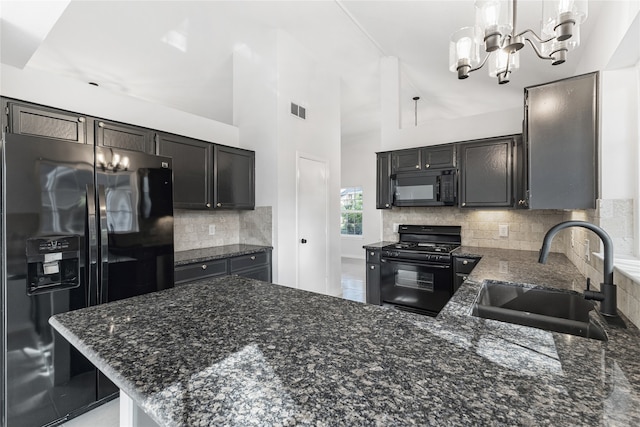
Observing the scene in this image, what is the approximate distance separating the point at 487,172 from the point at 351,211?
5.15m

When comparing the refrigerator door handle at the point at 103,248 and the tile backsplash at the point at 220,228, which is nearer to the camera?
the refrigerator door handle at the point at 103,248

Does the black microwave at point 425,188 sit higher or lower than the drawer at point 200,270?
higher

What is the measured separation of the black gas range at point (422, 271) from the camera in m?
3.04

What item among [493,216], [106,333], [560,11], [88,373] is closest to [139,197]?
[88,373]

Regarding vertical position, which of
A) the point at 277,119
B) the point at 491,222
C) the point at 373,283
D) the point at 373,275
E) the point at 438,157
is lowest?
the point at 373,283

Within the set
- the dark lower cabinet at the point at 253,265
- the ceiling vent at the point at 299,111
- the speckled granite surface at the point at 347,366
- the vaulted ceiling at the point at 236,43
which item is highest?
the vaulted ceiling at the point at 236,43

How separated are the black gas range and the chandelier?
6.24ft

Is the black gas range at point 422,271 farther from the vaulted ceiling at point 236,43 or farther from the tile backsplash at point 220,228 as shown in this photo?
the vaulted ceiling at point 236,43

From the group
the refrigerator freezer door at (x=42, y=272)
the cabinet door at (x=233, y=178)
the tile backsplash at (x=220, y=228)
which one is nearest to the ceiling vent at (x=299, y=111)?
the cabinet door at (x=233, y=178)

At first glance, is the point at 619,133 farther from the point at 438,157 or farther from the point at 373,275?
the point at 373,275

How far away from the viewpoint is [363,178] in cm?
792

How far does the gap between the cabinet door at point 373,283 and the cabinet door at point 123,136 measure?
2.73m

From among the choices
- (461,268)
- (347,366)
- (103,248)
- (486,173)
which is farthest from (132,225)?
(486,173)

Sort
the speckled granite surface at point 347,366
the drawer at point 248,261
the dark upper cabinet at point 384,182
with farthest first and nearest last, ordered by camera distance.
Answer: the dark upper cabinet at point 384,182, the drawer at point 248,261, the speckled granite surface at point 347,366
